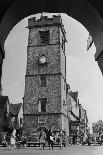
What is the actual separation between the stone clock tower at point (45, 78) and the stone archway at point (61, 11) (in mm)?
34011

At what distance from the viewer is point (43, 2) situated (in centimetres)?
626

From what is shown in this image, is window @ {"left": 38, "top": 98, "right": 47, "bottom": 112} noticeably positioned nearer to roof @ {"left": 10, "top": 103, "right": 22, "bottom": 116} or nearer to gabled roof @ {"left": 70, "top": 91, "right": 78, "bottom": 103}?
roof @ {"left": 10, "top": 103, "right": 22, "bottom": 116}

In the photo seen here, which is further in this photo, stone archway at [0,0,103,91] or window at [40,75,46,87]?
window at [40,75,46,87]

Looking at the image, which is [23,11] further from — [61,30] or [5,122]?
[5,122]

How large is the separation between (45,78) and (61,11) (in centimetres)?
3661

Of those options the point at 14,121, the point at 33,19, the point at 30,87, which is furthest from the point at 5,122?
the point at 33,19

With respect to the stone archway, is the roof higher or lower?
higher

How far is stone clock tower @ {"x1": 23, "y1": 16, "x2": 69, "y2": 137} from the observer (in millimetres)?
40906

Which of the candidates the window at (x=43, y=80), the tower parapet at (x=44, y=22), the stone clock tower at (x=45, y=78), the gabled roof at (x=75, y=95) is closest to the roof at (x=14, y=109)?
the stone clock tower at (x=45, y=78)

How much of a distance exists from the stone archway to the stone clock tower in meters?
34.0

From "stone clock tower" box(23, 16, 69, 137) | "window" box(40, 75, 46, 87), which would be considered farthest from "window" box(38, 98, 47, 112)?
"window" box(40, 75, 46, 87)

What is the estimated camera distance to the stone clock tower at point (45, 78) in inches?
1610

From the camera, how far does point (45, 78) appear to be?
4325 cm

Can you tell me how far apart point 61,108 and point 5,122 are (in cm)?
1318
